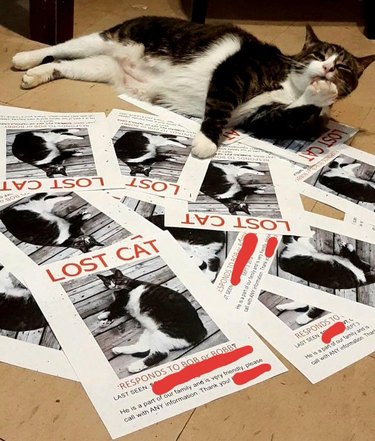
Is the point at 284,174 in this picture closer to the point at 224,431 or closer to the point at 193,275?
the point at 193,275

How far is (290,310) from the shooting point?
942mm

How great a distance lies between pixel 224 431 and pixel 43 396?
0.27 meters

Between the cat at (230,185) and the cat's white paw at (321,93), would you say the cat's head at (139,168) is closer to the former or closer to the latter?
the cat at (230,185)

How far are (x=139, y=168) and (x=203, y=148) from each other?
0.56ft

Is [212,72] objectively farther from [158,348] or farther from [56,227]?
[158,348]

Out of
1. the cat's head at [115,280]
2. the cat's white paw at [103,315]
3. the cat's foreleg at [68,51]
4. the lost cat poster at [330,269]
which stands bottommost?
the cat's white paw at [103,315]

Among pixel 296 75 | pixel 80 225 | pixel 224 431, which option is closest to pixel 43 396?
pixel 224 431

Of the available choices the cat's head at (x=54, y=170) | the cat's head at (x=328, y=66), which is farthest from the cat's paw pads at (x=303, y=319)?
the cat's head at (x=328, y=66)

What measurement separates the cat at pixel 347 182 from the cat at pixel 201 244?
0.36m

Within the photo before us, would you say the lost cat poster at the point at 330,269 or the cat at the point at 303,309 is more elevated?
the lost cat poster at the point at 330,269

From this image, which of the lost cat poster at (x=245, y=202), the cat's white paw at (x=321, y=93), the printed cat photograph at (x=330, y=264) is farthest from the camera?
the cat's white paw at (x=321, y=93)

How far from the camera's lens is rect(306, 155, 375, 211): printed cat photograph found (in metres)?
1.26

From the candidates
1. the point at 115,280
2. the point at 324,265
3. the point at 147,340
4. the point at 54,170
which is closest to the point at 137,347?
the point at 147,340

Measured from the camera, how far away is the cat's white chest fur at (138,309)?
0.89 metres
